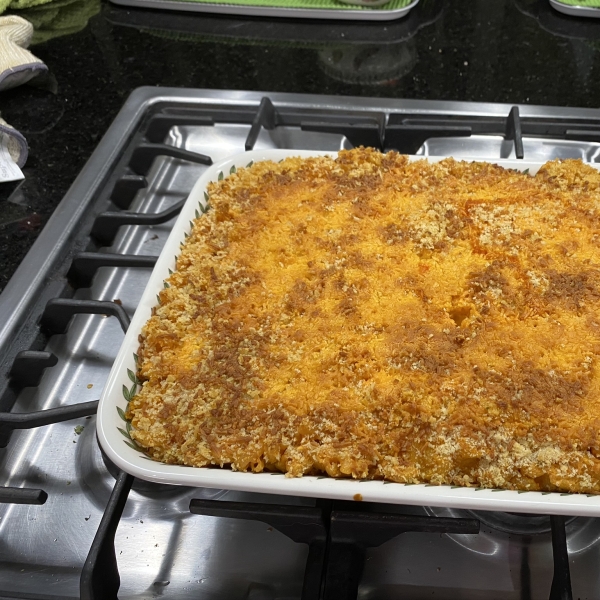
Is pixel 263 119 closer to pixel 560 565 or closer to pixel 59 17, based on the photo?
pixel 560 565

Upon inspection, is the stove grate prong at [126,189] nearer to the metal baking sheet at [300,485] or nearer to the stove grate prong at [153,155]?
the stove grate prong at [153,155]

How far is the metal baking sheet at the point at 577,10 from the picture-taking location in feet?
6.14

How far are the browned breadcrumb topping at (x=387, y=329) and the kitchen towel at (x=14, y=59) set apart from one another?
89cm

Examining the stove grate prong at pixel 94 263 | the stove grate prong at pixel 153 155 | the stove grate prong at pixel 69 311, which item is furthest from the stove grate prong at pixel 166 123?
the stove grate prong at pixel 69 311

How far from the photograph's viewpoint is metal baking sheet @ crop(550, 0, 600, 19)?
73.7 inches

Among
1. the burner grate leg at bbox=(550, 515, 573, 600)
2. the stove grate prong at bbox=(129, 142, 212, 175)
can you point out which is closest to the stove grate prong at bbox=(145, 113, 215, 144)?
the stove grate prong at bbox=(129, 142, 212, 175)

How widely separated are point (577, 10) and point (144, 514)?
1.98 meters

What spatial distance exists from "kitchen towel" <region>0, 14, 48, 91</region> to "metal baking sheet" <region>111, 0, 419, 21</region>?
50 centimetres

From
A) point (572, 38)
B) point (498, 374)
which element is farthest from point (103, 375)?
point (572, 38)

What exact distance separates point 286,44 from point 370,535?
162cm

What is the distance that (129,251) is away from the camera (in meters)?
1.26

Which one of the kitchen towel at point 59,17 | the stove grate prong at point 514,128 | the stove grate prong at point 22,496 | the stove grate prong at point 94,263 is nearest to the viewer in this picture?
the stove grate prong at point 22,496

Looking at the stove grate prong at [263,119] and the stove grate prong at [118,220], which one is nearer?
the stove grate prong at [118,220]

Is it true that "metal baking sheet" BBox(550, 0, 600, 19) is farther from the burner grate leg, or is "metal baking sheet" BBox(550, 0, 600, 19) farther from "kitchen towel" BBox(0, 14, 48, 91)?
the burner grate leg
